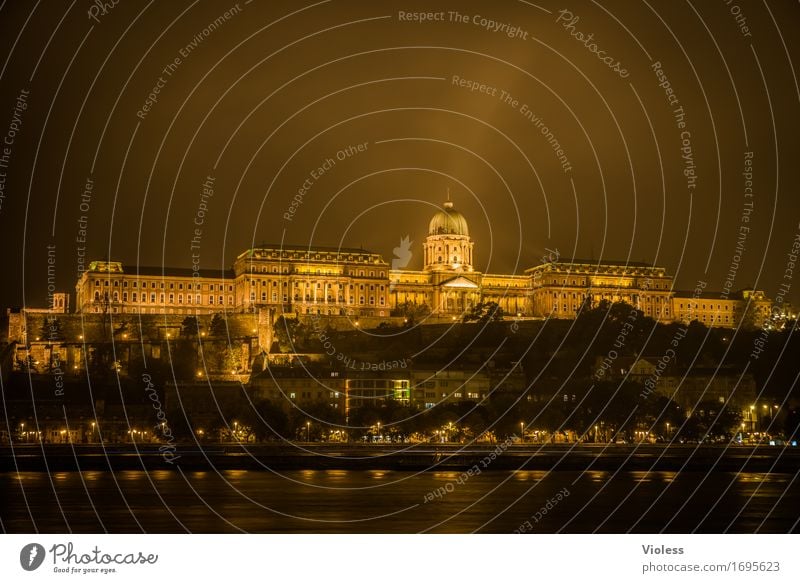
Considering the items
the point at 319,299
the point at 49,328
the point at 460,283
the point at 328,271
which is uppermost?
the point at 328,271

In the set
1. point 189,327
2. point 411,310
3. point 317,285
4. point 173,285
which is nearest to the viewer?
point 189,327

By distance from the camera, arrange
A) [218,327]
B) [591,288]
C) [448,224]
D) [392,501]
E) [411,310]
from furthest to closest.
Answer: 1. [448,224]
2. [591,288]
3. [411,310]
4. [218,327]
5. [392,501]

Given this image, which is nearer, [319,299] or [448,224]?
[319,299]

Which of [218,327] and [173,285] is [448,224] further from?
[218,327]

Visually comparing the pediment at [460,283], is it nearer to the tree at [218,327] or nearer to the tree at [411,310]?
the tree at [411,310]

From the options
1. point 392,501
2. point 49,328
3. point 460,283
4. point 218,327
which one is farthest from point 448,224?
point 392,501

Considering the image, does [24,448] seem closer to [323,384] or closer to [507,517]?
[323,384]

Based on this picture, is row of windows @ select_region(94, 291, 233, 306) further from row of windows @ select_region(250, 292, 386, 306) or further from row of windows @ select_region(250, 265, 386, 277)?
row of windows @ select_region(250, 265, 386, 277)
